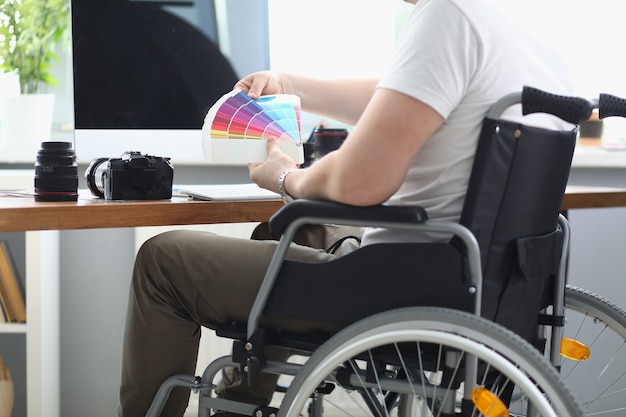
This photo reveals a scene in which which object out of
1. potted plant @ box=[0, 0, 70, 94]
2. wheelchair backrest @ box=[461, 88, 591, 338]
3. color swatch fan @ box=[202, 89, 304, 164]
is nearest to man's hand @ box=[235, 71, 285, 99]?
color swatch fan @ box=[202, 89, 304, 164]

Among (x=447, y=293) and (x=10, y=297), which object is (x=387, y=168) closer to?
(x=447, y=293)

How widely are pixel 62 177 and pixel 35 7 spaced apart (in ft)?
4.28

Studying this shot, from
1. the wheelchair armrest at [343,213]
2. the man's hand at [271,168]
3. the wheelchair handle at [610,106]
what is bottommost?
the wheelchair armrest at [343,213]

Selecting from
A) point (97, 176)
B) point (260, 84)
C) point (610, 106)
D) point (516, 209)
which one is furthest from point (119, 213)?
point (610, 106)

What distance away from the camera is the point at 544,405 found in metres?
1.04

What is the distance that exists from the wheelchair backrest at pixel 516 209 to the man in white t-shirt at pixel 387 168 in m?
0.05

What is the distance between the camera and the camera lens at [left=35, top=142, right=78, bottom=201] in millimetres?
1415

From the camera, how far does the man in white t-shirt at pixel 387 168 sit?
1138mm

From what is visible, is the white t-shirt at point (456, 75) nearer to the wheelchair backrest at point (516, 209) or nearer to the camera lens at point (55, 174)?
the wheelchair backrest at point (516, 209)

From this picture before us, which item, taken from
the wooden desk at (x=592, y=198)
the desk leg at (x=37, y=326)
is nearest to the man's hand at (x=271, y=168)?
the wooden desk at (x=592, y=198)

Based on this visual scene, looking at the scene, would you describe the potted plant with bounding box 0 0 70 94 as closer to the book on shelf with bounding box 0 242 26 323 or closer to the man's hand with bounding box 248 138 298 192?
the book on shelf with bounding box 0 242 26 323

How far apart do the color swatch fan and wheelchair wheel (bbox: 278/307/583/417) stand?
0.51m

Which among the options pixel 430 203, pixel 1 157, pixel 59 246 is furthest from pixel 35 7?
pixel 430 203

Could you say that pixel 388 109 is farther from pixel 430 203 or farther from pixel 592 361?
pixel 592 361
